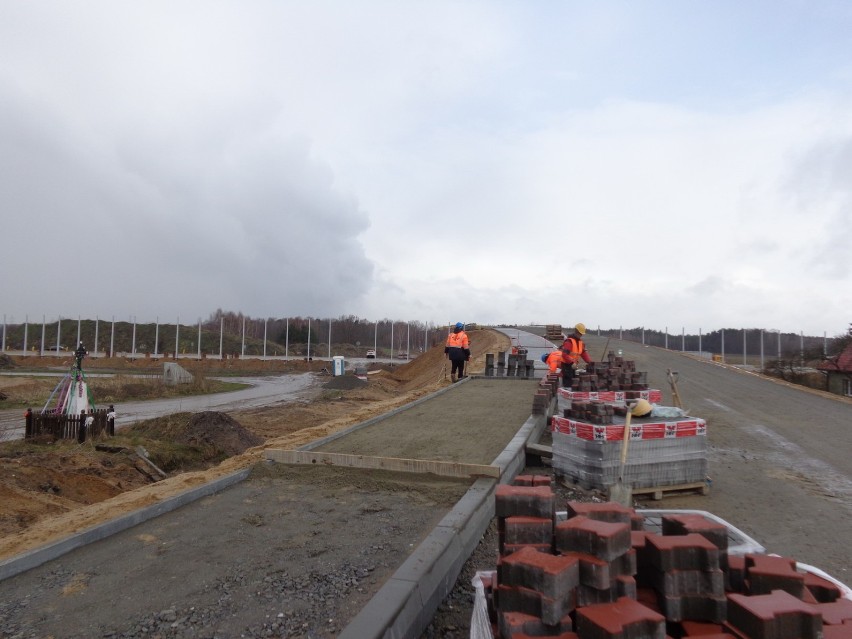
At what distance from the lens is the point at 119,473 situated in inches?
393

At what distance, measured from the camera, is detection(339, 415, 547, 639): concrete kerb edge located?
286cm

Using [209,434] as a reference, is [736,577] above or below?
above

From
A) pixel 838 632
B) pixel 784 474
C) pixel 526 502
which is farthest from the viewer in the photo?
pixel 784 474

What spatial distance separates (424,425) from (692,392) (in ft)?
41.5

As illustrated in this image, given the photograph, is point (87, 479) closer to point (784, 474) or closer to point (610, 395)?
point (610, 395)

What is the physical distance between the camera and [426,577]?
11.1 ft

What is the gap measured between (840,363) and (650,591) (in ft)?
105

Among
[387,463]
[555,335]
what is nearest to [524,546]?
[387,463]

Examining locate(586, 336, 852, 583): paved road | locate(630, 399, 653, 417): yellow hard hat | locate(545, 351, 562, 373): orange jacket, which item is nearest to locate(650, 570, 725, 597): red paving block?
locate(586, 336, 852, 583): paved road

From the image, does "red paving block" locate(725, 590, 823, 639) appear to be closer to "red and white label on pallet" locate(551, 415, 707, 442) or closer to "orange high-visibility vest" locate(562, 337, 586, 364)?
"red and white label on pallet" locate(551, 415, 707, 442)

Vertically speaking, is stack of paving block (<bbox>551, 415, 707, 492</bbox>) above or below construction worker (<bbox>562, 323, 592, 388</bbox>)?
below

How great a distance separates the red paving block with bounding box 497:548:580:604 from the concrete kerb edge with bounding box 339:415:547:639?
74 centimetres

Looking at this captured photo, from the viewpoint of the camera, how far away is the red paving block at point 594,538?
8.10 ft

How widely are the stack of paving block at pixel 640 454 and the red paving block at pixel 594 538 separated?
12.1ft
